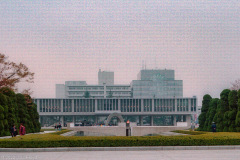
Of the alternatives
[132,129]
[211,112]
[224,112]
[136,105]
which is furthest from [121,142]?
[136,105]

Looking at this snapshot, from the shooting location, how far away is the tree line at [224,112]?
129 ft

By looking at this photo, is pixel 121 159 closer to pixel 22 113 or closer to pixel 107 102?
pixel 22 113

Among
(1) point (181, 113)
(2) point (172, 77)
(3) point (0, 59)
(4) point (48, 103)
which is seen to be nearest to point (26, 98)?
(3) point (0, 59)

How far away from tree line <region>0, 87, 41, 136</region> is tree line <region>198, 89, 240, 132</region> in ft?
87.3

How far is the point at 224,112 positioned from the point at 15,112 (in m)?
28.4

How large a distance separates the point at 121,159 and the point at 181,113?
3888 inches

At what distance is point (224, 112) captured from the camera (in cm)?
4338

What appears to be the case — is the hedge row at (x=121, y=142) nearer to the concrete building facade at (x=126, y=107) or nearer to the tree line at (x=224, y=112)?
the tree line at (x=224, y=112)

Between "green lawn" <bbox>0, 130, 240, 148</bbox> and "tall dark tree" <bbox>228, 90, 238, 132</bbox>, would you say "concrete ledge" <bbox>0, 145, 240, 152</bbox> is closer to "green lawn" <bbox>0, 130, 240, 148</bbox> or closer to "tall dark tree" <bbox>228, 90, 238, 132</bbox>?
"green lawn" <bbox>0, 130, 240, 148</bbox>

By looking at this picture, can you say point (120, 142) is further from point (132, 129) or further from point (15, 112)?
point (132, 129)

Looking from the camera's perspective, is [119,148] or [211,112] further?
[211,112]

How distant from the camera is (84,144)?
2236cm

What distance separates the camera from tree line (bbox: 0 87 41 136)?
37125 millimetres

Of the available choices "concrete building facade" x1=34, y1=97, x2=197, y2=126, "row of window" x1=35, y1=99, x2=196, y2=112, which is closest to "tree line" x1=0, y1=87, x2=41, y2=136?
"concrete building facade" x1=34, y1=97, x2=197, y2=126
